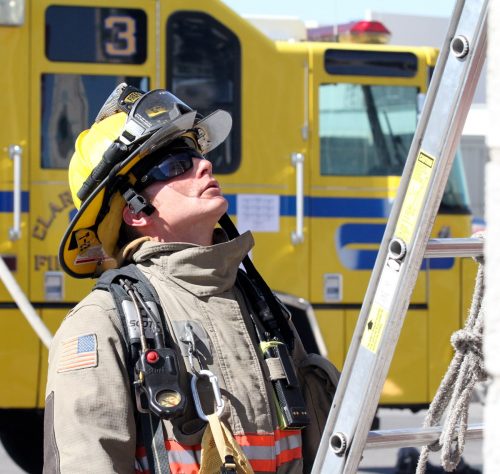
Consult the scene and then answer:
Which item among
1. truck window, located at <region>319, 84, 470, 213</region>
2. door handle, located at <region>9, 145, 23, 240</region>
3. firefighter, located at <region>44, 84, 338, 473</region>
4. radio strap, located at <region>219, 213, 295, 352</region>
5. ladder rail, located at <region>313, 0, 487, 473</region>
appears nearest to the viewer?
ladder rail, located at <region>313, 0, 487, 473</region>

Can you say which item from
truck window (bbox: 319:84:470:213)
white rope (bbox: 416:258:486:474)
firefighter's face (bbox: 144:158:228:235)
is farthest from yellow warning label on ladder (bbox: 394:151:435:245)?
truck window (bbox: 319:84:470:213)

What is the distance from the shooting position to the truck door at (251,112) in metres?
6.36

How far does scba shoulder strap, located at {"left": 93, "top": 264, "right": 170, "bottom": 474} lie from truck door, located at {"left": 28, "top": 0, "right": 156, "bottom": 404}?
3.65 m

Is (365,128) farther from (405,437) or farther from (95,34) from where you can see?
(405,437)

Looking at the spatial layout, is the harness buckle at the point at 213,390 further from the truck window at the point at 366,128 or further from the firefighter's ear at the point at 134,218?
the truck window at the point at 366,128

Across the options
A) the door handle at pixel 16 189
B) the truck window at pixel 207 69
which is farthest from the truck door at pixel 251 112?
the door handle at pixel 16 189

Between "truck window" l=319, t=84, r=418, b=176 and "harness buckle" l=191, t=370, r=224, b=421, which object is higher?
"truck window" l=319, t=84, r=418, b=176

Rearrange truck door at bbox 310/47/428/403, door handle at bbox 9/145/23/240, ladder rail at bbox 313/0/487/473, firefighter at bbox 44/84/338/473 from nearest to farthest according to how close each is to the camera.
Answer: ladder rail at bbox 313/0/487/473, firefighter at bbox 44/84/338/473, door handle at bbox 9/145/23/240, truck door at bbox 310/47/428/403

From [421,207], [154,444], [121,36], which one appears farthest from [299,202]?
[421,207]

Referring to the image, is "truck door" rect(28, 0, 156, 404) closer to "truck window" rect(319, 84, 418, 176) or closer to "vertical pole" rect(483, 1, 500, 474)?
"truck window" rect(319, 84, 418, 176)

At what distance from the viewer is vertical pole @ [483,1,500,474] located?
1.43 metres

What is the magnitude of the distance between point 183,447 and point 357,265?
4.24 m

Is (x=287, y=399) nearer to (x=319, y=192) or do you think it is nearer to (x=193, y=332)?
(x=193, y=332)

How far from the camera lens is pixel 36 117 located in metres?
6.12
